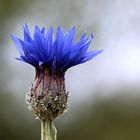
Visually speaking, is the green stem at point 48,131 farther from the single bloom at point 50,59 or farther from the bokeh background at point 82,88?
the bokeh background at point 82,88

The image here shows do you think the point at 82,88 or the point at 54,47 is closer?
the point at 54,47

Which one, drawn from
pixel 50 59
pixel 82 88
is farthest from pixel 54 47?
pixel 82 88

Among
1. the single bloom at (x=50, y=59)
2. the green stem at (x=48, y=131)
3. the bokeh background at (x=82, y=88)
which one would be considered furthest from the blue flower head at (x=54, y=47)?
the bokeh background at (x=82, y=88)

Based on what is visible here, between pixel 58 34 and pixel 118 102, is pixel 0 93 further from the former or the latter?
pixel 58 34

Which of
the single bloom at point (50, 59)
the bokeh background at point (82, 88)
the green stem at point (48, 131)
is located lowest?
the green stem at point (48, 131)

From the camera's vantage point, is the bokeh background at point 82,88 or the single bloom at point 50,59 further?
the bokeh background at point 82,88

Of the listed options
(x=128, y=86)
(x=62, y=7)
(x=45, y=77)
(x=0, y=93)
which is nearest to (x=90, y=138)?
(x=128, y=86)

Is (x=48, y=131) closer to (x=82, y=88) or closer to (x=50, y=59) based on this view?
(x=50, y=59)
